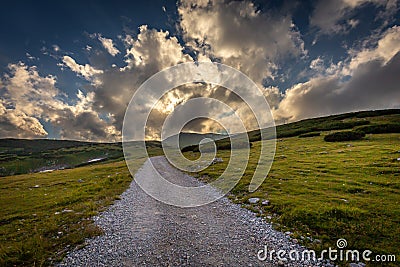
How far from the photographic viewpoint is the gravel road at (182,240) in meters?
8.61

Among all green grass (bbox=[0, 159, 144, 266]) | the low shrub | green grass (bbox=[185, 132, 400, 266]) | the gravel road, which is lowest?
green grass (bbox=[0, 159, 144, 266])

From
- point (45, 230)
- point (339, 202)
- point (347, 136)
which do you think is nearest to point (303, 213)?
point (339, 202)

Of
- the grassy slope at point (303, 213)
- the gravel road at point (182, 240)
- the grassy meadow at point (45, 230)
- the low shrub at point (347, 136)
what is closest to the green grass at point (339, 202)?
the grassy slope at point (303, 213)

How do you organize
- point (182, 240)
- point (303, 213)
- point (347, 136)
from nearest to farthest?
point (182, 240) → point (303, 213) → point (347, 136)

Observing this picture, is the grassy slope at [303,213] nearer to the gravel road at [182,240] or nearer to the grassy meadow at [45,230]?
the grassy meadow at [45,230]

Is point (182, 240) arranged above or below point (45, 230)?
above

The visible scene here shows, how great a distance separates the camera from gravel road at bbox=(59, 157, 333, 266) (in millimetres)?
8609

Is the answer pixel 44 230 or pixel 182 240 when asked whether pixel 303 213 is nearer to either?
pixel 182 240

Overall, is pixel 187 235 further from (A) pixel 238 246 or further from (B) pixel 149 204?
(B) pixel 149 204

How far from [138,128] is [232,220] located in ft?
34.4

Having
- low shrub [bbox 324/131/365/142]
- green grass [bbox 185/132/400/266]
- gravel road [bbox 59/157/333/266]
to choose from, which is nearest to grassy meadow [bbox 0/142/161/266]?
gravel road [bbox 59/157/333/266]

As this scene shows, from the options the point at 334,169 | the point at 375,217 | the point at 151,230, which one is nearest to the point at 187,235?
the point at 151,230

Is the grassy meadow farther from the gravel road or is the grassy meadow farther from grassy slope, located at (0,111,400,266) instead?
the gravel road

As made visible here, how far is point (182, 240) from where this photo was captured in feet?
34.2
